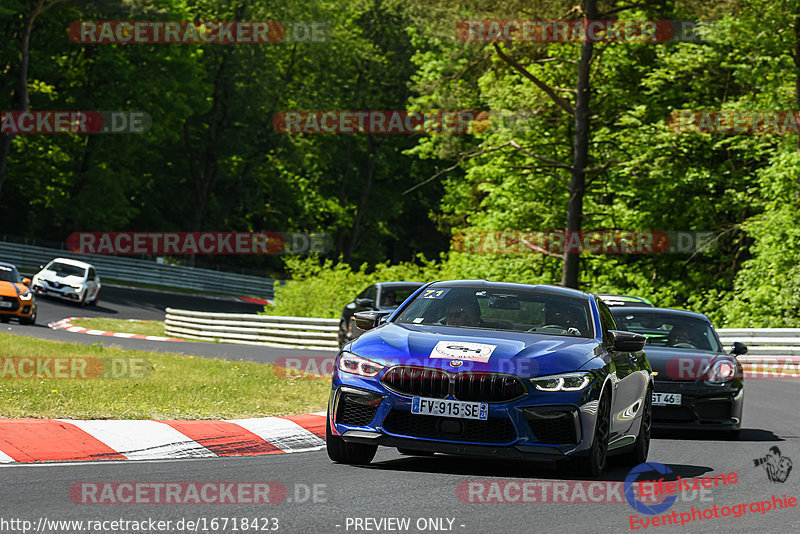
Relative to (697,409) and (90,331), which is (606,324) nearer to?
(697,409)

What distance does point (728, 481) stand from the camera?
9.11 m

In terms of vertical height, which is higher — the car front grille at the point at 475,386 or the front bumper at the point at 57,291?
the car front grille at the point at 475,386

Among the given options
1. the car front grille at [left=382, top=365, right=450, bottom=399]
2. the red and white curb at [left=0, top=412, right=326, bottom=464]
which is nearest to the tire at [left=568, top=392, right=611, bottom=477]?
the car front grille at [left=382, top=365, right=450, bottom=399]

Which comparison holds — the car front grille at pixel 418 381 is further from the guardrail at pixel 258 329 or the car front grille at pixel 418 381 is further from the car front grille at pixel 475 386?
the guardrail at pixel 258 329

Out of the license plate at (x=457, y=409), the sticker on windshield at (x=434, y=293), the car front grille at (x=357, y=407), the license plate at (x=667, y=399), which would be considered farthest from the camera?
the license plate at (x=667, y=399)

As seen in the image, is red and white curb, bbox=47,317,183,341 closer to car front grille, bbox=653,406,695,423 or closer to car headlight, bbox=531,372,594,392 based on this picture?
car front grille, bbox=653,406,695,423

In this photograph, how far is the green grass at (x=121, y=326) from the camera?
107 feet

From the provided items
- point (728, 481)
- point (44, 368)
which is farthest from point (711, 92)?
point (728, 481)

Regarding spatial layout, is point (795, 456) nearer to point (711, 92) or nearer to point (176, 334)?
point (176, 334)

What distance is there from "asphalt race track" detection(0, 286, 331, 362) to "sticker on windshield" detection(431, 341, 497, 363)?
43.2ft

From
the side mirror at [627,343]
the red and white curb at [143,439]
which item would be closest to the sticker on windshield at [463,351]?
the side mirror at [627,343]

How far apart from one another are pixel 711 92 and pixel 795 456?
29.0 metres

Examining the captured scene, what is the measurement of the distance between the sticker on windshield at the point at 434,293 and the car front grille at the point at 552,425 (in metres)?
1.90

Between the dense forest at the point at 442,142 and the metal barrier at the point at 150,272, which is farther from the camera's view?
the metal barrier at the point at 150,272
